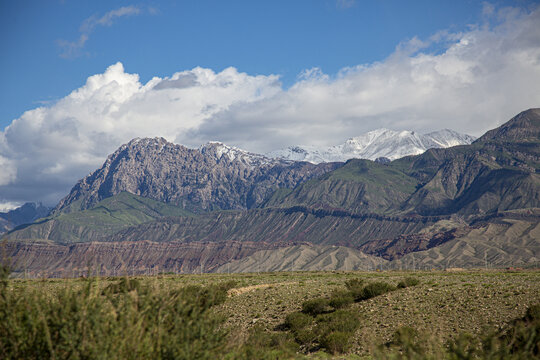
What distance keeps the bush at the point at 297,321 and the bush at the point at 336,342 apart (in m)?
4.57

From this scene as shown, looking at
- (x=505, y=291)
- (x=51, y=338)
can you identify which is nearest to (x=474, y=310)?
(x=505, y=291)

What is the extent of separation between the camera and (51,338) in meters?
15.1

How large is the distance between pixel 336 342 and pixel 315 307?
9184 mm

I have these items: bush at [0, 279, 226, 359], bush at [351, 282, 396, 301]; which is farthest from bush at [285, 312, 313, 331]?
bush at [0, 279, 226, 359]

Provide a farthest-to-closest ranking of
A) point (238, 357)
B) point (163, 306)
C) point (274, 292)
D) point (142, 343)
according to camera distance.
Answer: point (274, 292)
point (238, 357)
point (163, 306)
point (142, 343)

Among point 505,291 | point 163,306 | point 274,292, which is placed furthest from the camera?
point 274,292

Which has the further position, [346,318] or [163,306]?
[346,318]

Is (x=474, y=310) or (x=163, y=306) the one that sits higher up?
(x=163, y=306)

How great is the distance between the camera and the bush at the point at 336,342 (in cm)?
3100

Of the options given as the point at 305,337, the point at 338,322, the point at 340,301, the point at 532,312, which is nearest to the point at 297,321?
the point at 305,337

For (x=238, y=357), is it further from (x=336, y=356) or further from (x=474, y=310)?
(x=474, y=310)

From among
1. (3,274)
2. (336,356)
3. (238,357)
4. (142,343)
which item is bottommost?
(336,356)

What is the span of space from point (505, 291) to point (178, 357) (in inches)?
1188

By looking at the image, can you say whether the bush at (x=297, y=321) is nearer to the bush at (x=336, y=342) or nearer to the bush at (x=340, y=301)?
the bush at (x=340, y=301)
